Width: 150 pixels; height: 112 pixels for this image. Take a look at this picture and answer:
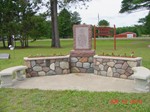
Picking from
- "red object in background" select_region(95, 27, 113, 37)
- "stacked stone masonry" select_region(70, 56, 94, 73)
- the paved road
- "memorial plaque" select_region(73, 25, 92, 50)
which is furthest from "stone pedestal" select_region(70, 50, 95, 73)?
"red object in background" select_region(95, 27, 113, 37)

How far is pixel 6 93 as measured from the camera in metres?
4.80

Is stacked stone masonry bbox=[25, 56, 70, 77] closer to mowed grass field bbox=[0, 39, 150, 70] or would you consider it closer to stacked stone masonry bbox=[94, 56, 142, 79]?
stacked stone masonry bbox=[94, 56, 142, 79]

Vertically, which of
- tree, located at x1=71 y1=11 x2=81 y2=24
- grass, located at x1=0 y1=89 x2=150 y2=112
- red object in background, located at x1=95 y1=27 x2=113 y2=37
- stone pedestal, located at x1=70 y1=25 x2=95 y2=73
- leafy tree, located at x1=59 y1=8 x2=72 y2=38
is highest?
tree, located at x1=71 y1=11 x2=81 y2=24

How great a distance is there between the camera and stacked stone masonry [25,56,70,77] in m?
6.83

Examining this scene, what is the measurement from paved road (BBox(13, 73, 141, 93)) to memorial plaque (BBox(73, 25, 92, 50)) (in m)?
1.11

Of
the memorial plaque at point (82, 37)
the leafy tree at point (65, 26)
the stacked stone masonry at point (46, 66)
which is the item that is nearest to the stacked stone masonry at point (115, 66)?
the memorial plaque at point (82, 37)

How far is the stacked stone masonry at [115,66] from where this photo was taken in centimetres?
614

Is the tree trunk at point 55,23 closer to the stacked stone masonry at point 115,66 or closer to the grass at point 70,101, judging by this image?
→ the stacked stone masonry at point 115,66

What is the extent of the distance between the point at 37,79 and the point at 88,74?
5.53 feet

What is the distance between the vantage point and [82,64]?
734 centimetres

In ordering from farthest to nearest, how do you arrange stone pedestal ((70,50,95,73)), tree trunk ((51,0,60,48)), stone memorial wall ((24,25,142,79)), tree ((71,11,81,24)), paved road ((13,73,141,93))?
1. tree ((71,11,81,24))
2. tree trunk ((51,0,60,48))
3. stone pedestal ((70,50,95,73))
4. stone memorial wall ((24,25,142,79))
5. paved road ((13,73,141,93))

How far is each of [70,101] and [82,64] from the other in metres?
3.32

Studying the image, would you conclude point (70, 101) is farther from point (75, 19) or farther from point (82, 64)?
point (75, 19)
